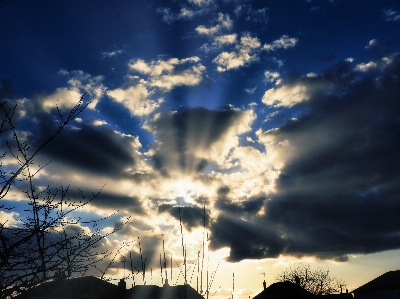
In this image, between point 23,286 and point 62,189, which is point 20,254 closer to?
point 23,286

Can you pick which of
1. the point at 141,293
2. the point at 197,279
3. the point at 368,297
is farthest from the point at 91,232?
the point at 368,297

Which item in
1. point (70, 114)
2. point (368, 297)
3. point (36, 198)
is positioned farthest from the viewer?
A: point (368, 297)

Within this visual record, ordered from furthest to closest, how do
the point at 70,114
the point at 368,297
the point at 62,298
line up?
the point at 368,297 < the point at 62,298 < the point at 70,114

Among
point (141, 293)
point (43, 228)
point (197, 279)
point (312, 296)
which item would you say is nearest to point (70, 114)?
point (43, 228)

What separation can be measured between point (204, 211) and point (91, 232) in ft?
24.3

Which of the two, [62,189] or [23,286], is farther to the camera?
[62,189]

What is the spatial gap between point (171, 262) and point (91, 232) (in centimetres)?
717

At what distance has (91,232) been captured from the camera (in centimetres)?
606

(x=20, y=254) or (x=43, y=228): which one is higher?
(x=43, y=228)

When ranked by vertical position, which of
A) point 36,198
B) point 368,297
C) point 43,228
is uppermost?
point 36,198

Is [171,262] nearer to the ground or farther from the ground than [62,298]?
farther from the ground

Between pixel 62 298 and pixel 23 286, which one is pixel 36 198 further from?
pixel 62 298

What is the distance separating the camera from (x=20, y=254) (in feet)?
15.9

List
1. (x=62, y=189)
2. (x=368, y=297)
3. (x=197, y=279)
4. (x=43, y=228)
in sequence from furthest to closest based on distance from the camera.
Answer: (x=368, y=297)
(x=197, y=279)
(x=62, y=189)
(x=43, y=228)
